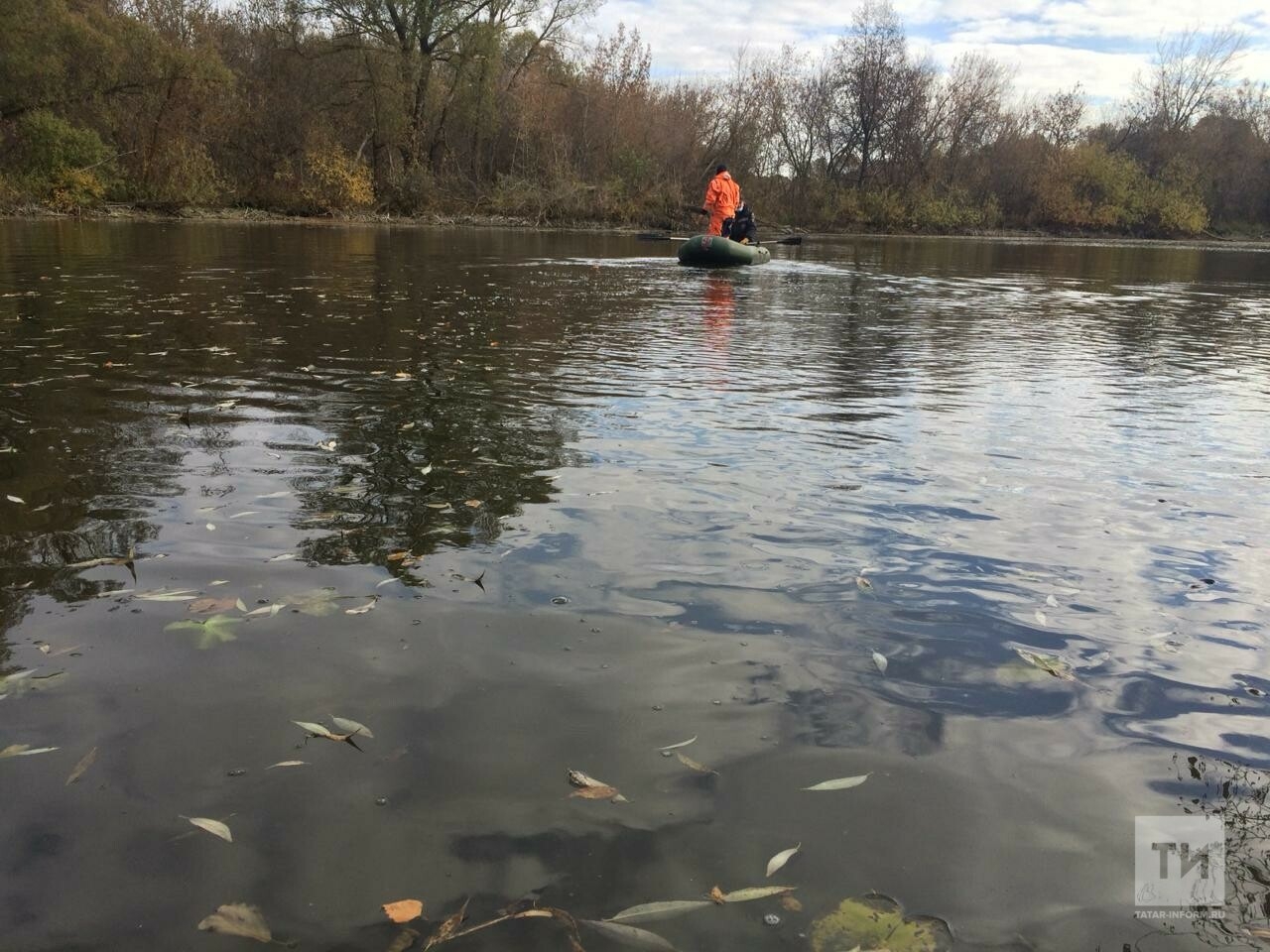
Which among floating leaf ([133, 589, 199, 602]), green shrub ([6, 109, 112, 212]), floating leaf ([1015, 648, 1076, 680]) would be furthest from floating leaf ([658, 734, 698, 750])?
green shrub ([6, 109, 112, 212])

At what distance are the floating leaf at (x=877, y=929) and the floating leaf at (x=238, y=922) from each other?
1.35m

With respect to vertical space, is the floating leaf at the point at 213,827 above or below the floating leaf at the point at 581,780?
below

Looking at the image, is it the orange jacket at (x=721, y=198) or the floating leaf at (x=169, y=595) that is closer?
the floating leaf at (x=169, y=595)

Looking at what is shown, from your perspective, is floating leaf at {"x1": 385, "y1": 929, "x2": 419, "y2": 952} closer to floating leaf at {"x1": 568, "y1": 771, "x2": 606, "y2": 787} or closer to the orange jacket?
floating leaf at {"x1": 568, "y1": 771, "x2": 606, "y2": 787}

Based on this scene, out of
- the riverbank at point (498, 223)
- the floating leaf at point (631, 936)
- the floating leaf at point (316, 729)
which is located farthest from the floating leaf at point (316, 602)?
the riverbank at point (498, 223)

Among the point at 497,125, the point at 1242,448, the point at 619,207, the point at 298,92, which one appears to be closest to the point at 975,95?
the point at 619,207

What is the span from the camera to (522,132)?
5034 cm

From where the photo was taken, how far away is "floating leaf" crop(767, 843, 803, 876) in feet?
7.91

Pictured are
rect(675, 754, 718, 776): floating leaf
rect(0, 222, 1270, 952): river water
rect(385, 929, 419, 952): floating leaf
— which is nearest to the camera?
rect(385, 929, 419, 952): floating leaf

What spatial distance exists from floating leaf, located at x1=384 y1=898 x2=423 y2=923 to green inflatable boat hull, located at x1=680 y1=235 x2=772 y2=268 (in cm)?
2129

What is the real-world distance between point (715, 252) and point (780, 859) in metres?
21.2

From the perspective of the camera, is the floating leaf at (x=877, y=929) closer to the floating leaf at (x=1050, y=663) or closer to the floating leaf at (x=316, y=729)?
the floating leaf at (x=1050, y=663)

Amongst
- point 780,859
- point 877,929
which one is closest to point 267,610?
point 780,859

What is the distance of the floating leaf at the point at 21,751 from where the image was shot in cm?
276
